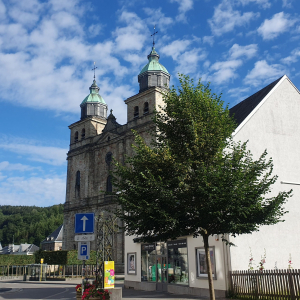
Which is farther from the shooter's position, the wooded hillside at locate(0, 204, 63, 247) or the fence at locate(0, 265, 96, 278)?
the wooded hillside at locate(0, 204, 63, 247)

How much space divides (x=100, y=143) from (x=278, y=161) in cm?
3669

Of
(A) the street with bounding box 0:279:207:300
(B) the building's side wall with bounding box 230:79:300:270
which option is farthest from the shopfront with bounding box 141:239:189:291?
(B) the building's side wall with bounding box 230:79:300:270

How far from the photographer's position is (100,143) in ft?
176

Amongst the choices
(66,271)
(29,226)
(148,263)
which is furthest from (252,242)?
(29,226)

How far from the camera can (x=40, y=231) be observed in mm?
134125

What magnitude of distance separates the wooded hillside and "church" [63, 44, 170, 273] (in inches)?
3197

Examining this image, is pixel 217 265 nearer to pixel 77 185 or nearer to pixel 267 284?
pixel 267 284

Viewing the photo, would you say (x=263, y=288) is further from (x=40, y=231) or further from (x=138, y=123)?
(x=40, y=231)

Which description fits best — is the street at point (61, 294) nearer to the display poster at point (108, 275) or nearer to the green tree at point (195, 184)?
the display poster at point (108, 275)

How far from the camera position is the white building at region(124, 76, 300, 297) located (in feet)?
55.3

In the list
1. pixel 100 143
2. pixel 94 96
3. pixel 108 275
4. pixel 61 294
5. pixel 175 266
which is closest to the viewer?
pixel 108 275

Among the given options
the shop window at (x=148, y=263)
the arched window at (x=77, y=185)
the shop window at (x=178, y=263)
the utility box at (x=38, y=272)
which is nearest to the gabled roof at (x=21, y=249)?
the arched window at (x=77, y=185)

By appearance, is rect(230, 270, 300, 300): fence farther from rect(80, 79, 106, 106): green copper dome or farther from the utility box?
rect(80, 79, 106, 106): green copper dome

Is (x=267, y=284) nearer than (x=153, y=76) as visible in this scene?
Yes
